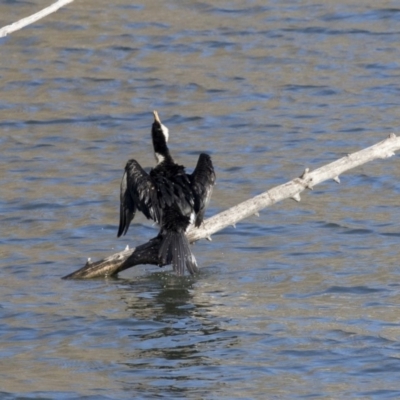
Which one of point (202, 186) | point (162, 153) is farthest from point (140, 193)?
point (162, 153)

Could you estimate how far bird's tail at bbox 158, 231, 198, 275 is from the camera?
7855mm

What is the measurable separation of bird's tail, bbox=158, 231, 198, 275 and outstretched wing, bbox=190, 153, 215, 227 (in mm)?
168

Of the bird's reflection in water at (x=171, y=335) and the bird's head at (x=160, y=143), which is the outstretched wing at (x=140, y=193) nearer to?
the bird's head at (x=160, y=143)

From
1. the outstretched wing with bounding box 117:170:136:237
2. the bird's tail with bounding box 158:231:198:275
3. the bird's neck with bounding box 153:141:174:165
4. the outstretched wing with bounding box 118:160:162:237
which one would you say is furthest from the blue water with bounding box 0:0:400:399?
the bird's neck with bounding box 153:141:174:165

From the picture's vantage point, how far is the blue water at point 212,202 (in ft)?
22.9

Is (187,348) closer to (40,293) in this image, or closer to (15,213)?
(40,293)

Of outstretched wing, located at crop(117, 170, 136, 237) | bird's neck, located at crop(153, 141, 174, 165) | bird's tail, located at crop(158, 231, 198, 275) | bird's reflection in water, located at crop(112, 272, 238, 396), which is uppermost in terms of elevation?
bird's neck, located at crop(153, 141, 174, 165)

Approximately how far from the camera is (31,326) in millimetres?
7766

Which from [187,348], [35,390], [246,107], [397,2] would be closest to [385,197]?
[246,107]

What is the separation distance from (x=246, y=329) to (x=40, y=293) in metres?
1.79

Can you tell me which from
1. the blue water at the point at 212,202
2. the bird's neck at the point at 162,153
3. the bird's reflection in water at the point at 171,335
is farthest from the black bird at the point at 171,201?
the blue water at the point at 212,202

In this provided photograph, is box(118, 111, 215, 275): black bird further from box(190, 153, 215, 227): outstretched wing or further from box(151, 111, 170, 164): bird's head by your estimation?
box(151, 111, 170, 164): bird's head

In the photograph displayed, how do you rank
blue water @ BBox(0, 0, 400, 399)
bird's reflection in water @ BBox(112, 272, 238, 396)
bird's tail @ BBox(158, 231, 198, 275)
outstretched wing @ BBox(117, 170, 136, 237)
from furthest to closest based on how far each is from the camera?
1. outstretched wing @ BBox(117, 170, 136, 237)
2. bird's tail @ BBox(158, 231, 198, 275)
3. blue water @ BBox(0, 0, 400, 399)
4. bird's reflection in water @ BBox(112, 272, 238, 396)

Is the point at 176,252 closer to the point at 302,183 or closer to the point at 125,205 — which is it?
the point at 125,205
